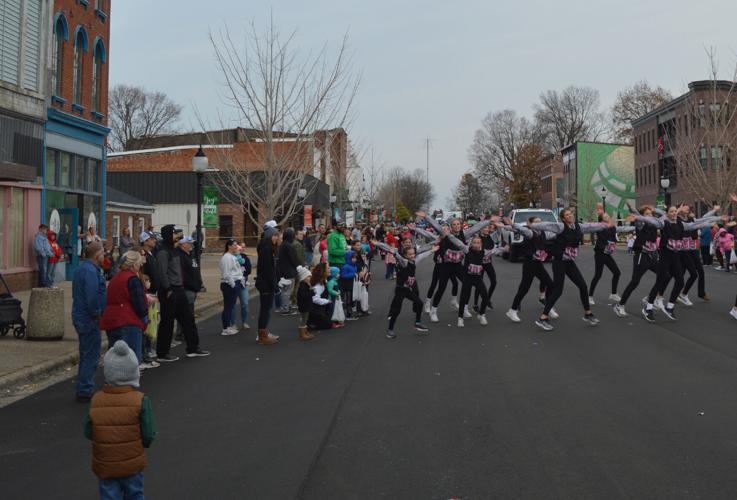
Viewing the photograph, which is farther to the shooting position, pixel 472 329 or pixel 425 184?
pixel 425 184

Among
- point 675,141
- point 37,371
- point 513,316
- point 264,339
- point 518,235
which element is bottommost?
point 37,371

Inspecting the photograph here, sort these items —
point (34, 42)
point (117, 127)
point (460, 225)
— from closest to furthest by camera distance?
1. point (460, 225)
2. point (34, 42)
3. point (117, 127)

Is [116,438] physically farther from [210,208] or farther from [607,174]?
[607,174]

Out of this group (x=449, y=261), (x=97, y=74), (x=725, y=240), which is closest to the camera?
(x=449, y=261)

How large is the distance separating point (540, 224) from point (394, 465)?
309 inches

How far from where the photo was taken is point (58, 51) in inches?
853

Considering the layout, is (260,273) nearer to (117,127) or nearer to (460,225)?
(460,225)

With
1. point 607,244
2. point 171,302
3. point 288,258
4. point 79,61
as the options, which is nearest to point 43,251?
point 79,61

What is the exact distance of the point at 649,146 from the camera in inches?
2625

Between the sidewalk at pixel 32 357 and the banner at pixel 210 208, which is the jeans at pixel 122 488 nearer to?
the sidewalk at pixel 32 357

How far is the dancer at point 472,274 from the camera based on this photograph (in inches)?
520

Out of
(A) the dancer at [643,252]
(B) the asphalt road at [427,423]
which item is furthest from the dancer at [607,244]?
(B) the asphalt road at [427,423]

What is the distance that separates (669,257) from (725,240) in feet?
42.9

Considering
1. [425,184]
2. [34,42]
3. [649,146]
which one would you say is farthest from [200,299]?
[425,184]
